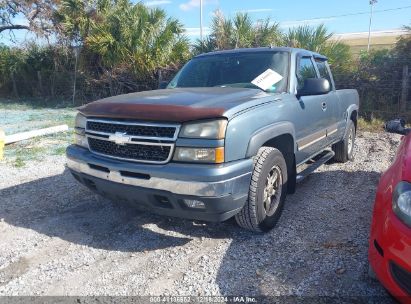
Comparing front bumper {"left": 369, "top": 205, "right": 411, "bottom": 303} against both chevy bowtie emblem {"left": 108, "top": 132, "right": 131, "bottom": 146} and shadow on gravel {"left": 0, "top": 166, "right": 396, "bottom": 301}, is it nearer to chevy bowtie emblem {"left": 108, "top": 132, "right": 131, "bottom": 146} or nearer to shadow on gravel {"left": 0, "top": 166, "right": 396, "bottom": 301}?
shadow on gravel {"left": 0, "top": 166, "right": 396, "bottom": 301}

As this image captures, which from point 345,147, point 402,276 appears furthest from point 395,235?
point 345,147

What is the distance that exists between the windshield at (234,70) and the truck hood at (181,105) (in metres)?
0.40

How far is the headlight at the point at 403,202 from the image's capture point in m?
2.11

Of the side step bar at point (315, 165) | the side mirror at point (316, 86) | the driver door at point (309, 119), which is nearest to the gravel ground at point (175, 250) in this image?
the side step bar at point (315, 165)

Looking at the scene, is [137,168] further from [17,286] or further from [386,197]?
[386,197]

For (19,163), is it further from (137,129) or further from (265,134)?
(265,134)

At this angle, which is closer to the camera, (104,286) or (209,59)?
(104,286)

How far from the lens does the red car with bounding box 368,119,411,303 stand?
2.07 metres

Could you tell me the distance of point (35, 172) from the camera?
221 inches

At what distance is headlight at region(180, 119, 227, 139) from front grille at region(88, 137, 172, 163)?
0.64 feet

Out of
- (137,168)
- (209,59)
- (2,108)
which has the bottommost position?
(2,108)

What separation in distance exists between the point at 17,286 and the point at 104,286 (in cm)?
66

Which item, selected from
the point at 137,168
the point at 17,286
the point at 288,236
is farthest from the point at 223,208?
the point at 17,286

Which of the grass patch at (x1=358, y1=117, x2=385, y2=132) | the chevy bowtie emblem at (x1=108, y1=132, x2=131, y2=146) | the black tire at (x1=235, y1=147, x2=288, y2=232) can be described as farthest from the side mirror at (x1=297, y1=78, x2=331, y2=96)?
the grass patch at (x1=358, y1=117, x2=385, y2=132)
